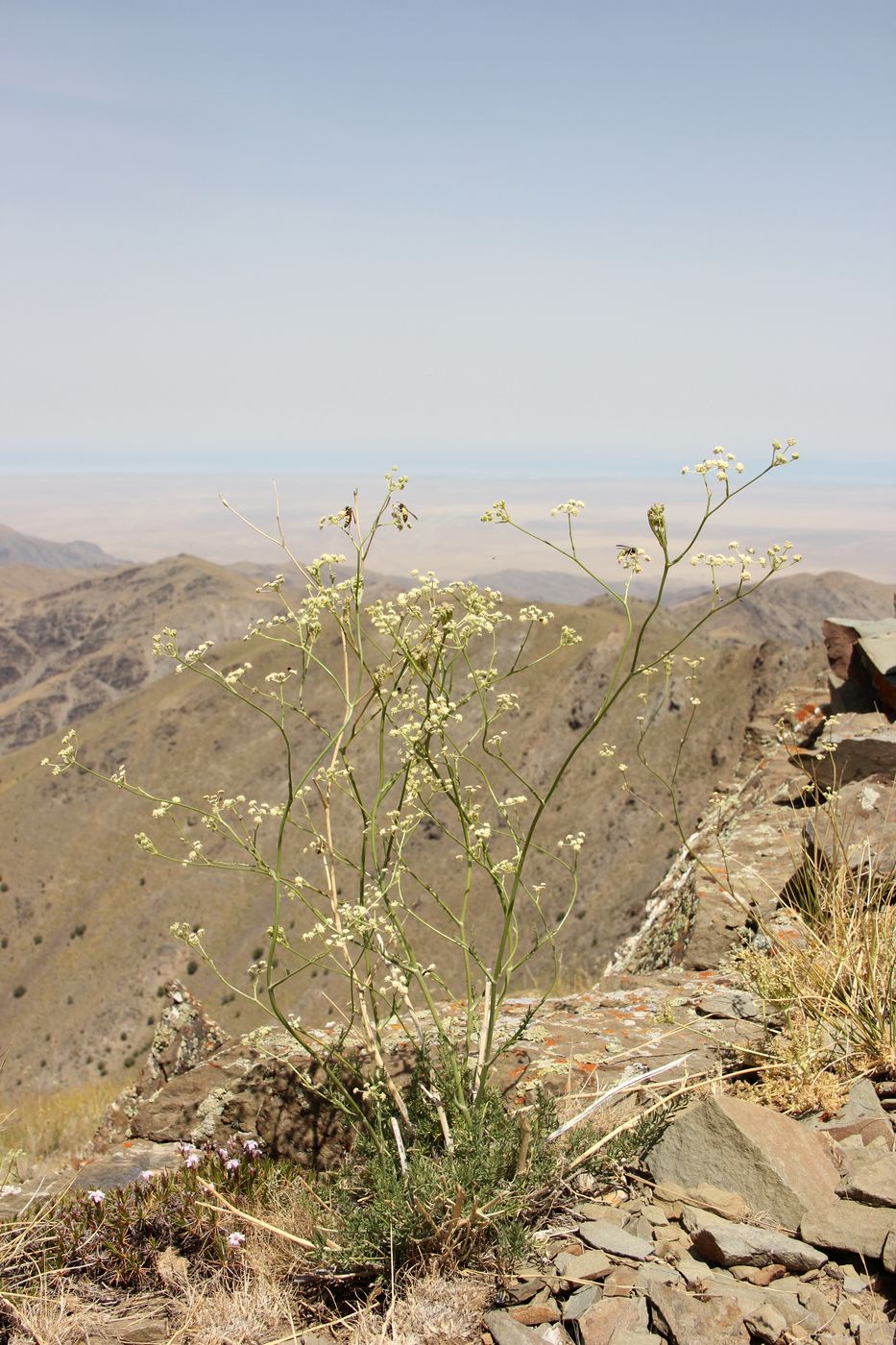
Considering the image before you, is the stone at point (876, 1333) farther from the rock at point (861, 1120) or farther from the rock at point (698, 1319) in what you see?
the rock at point (861, 1120)

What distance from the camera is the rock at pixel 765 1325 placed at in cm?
245

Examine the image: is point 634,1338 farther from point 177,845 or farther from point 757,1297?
point 177,845

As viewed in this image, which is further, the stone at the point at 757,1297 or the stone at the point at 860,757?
the stone at the point at 860,757

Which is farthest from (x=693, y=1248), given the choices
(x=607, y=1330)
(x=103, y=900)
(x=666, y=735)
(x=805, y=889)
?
(x=103, y=900)

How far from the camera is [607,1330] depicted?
2.56 m

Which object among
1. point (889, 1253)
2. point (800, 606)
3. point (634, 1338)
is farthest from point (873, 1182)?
point (800, 606)

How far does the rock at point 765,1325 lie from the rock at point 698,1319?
0.02 meters

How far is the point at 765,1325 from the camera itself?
8.13ft

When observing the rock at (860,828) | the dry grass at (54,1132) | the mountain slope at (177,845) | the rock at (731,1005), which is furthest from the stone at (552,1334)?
the mountain slope at (177,845)

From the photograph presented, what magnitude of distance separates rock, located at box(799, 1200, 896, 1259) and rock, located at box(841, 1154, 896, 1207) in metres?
0.03

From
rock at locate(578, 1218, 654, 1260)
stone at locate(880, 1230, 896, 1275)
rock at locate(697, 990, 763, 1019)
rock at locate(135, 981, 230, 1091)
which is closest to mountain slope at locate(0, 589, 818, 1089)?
A: rock at locate(135, 981, 230, 1091)

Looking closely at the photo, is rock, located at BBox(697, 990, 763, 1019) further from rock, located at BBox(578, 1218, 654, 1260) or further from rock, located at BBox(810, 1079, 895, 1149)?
rock, located at BBox(578, 1218, 654, 1260)

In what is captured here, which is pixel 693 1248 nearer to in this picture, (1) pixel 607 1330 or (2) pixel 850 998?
(1) pixel 607 1330

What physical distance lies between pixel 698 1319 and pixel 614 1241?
48cm
